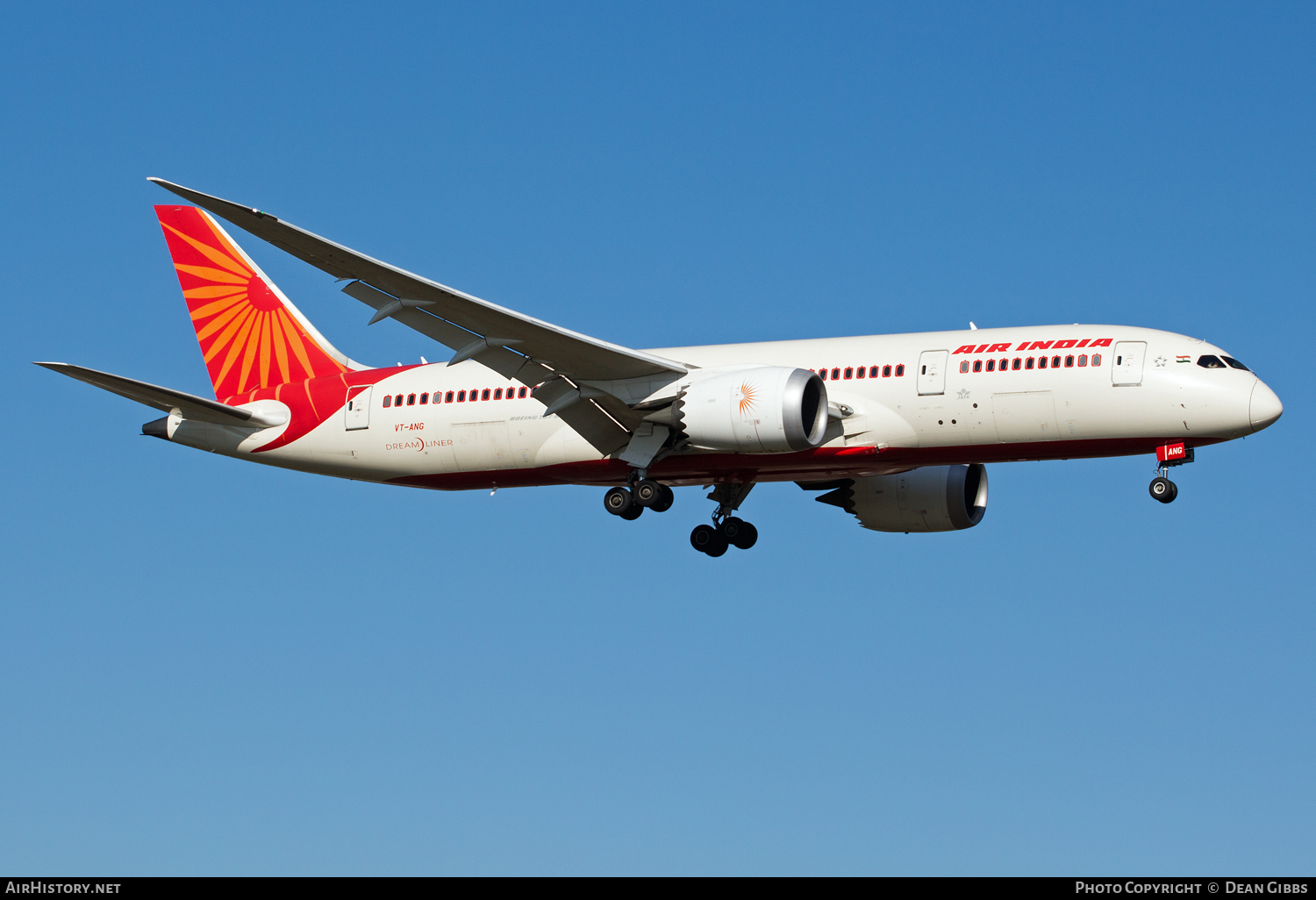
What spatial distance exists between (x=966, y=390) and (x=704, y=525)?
857 centimetres

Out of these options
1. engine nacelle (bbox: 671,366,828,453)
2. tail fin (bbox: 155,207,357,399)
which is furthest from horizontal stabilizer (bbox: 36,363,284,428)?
engine nacelle (bbox: 671,366,828,453)

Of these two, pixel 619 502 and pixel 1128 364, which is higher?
pixel 1128 364

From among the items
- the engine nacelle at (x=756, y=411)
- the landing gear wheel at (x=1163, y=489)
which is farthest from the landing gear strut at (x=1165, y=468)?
the engine nacelle at (x=756, y=411)

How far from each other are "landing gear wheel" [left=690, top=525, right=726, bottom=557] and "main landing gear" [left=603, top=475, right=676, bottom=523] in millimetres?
2914

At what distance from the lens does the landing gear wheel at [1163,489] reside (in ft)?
108

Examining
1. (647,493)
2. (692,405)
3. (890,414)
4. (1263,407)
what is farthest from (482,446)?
(1263,407)

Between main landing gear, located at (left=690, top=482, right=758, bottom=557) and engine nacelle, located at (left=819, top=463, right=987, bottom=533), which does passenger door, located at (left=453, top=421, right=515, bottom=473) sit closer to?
main landing gear, located at (left=690, top=482, right=758, bottom=557)

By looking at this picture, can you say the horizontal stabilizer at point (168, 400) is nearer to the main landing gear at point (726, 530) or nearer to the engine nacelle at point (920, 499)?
the main landing gear at point (726, 530)

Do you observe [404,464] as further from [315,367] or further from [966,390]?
[966,390]

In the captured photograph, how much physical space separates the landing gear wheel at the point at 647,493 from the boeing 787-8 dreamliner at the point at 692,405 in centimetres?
5

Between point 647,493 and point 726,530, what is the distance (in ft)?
13.3

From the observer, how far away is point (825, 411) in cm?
3384

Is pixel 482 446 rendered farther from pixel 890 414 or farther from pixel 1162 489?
pixel 1162 489

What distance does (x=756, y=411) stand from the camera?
33.2 metres
